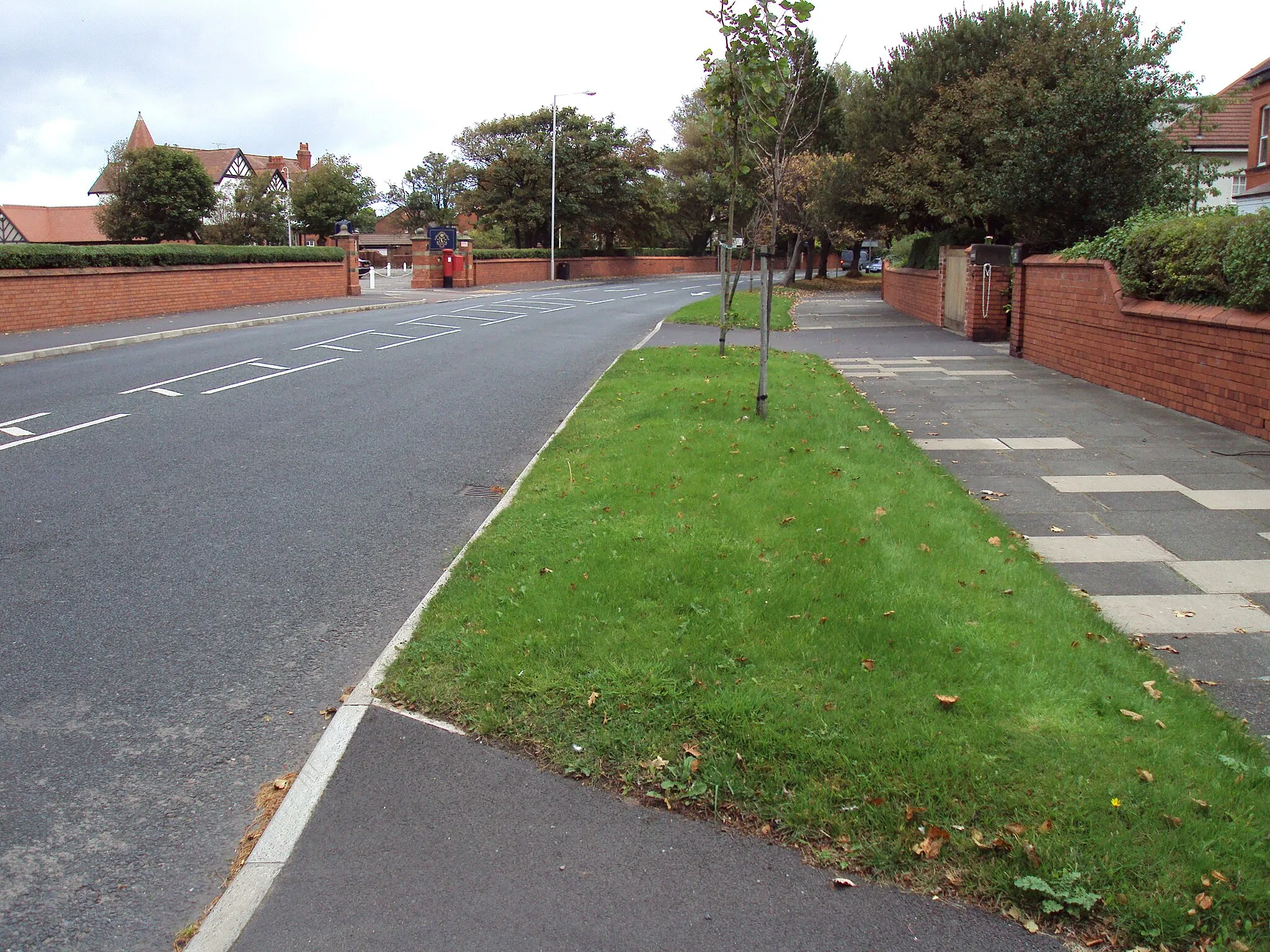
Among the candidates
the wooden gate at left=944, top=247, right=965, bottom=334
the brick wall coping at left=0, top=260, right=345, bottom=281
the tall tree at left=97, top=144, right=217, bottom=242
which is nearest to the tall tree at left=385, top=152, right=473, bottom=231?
the tall tree at left=97, top=144, right=217, bottom=242

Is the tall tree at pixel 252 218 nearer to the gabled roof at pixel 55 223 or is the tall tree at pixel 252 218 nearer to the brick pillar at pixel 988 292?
the gabled roof at pixel 55 223

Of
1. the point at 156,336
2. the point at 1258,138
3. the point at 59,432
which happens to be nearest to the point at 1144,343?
the point at 59,432

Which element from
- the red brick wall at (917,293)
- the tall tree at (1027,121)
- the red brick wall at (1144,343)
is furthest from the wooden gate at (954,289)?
the red brick wall at (1144,343)

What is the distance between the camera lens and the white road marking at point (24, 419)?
36.2ft

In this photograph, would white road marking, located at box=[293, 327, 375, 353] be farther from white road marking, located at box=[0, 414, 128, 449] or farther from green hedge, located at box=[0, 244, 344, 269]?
white road marking, located at box=[0, 414, 128, 449]

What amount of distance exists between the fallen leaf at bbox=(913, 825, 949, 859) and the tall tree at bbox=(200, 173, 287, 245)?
58.2 meters

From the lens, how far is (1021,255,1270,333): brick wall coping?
32.7 ft

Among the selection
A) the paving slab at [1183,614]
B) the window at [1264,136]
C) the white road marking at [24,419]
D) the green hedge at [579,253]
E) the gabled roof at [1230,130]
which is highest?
the gabled roof at [1230,130]

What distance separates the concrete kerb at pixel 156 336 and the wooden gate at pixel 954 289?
1625cm

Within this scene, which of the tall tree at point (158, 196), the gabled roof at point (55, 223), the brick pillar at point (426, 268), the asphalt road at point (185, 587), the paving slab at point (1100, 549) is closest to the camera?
the asphalt road at point (185, 587)

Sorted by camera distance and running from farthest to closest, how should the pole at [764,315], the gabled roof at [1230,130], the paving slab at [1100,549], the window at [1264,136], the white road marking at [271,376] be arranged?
1. the gabled roof at [1230,130]
2. the window at [1264,136]
3. the white road marking at [271,376]
4. the pole at [764,315]
5. the paving slab at [1100,549]

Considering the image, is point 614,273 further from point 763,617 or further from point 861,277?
point 763,617

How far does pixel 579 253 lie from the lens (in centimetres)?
6538

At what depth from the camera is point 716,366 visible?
1497 centimetres
